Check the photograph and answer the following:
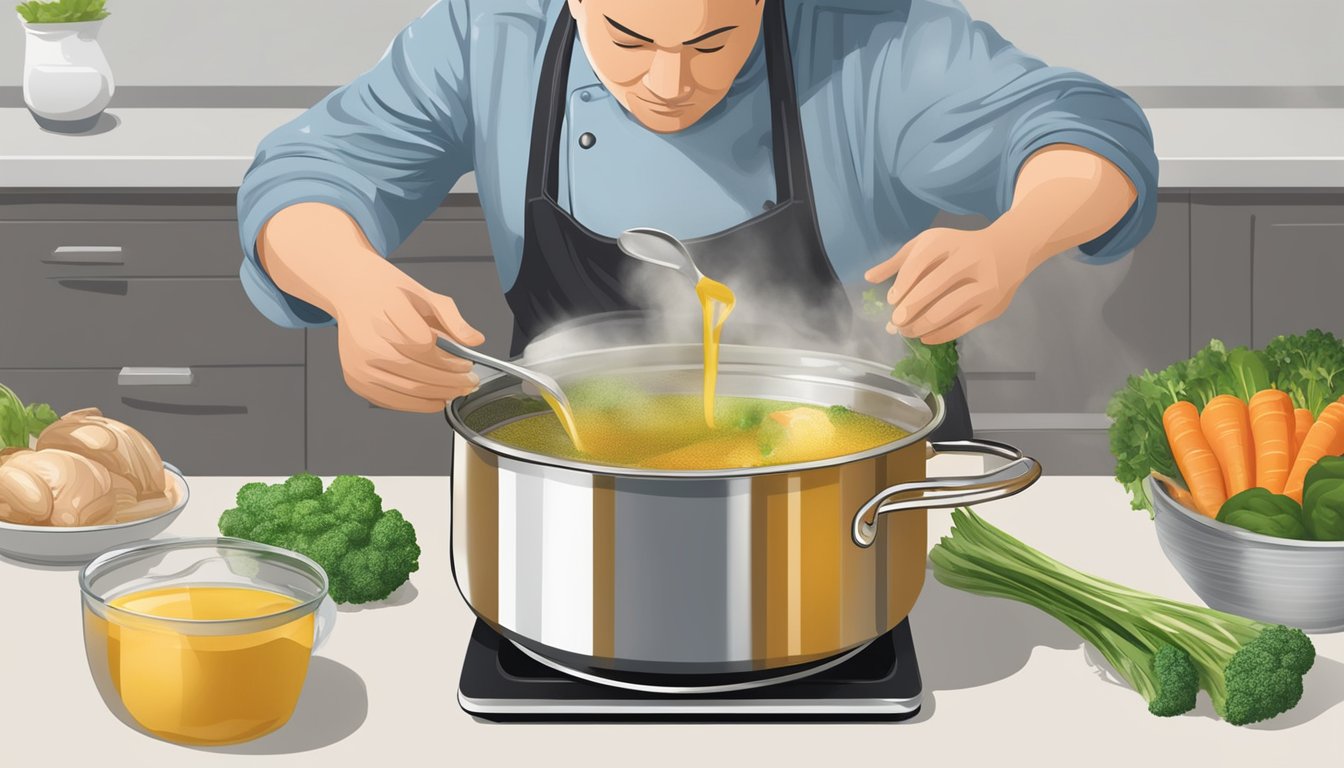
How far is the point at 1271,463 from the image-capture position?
1.35m

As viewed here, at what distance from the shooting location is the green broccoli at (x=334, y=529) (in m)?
1.38

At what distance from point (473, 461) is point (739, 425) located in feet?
0.94

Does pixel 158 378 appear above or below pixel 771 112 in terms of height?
below

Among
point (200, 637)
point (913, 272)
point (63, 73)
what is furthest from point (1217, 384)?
point (63, 73)

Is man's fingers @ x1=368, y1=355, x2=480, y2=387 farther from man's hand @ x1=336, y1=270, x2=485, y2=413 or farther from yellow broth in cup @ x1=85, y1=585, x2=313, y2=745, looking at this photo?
yellow broth in cup @ x1=85, y1=585, x2=313, y2=745

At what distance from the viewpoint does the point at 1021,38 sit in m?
3.80

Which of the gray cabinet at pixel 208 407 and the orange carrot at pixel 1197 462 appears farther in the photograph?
the gray cabinet at pixel 208 407

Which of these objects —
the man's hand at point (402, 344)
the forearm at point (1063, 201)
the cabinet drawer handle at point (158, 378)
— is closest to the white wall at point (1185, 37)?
the cabinet drawer handle at point (158, 378)

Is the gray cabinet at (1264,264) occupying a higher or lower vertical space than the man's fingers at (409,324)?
higher

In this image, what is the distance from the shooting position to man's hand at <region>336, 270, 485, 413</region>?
4.24ft

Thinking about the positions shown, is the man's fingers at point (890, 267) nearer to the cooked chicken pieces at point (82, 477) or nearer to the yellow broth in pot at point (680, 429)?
the yellow broth in pot at point (680, 429)

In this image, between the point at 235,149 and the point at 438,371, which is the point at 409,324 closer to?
the point at 438,371

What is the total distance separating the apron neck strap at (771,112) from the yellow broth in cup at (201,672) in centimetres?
87

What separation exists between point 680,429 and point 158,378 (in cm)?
216
